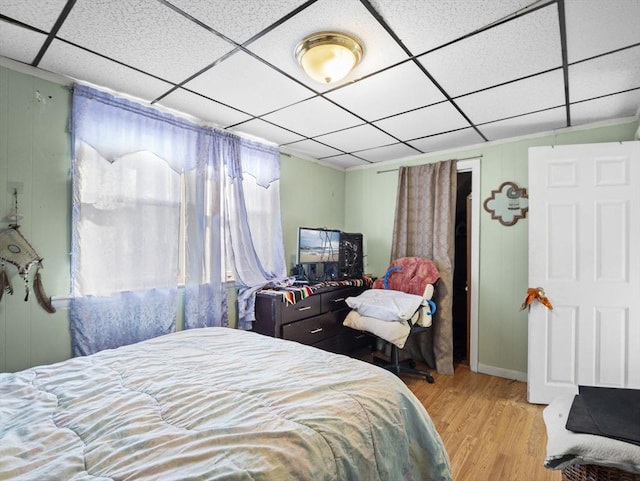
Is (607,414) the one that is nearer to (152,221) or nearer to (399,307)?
(399,307)

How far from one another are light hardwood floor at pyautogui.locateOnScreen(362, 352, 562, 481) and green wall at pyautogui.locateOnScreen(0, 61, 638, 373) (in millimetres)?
460

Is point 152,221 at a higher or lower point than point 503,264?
higher

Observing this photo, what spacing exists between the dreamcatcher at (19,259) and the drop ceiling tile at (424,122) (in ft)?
8.52

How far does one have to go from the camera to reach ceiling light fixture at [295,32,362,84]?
159 centimetres

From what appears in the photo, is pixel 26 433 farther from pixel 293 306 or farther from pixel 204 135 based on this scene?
pixel 204 135

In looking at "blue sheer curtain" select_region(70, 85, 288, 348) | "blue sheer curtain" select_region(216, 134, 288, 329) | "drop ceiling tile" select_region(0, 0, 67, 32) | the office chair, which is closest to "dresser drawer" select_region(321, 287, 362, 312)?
the office chair

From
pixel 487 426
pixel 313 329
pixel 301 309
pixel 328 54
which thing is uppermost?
pixel 328 54

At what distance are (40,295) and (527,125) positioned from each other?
152 inches

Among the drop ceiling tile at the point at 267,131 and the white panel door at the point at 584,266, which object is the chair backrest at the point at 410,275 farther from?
the drop ceiling tile at the point at 267,131

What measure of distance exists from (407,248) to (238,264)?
1951mm

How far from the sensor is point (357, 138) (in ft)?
10.4

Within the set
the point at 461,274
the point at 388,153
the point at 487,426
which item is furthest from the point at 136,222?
the point at 461,274

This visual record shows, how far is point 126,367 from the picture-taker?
1.45 meters

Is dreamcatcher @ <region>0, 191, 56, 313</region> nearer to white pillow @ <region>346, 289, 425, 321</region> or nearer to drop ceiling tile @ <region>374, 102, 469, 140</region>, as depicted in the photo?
white pillow @ <region>346, 289, 425, 321</region>
